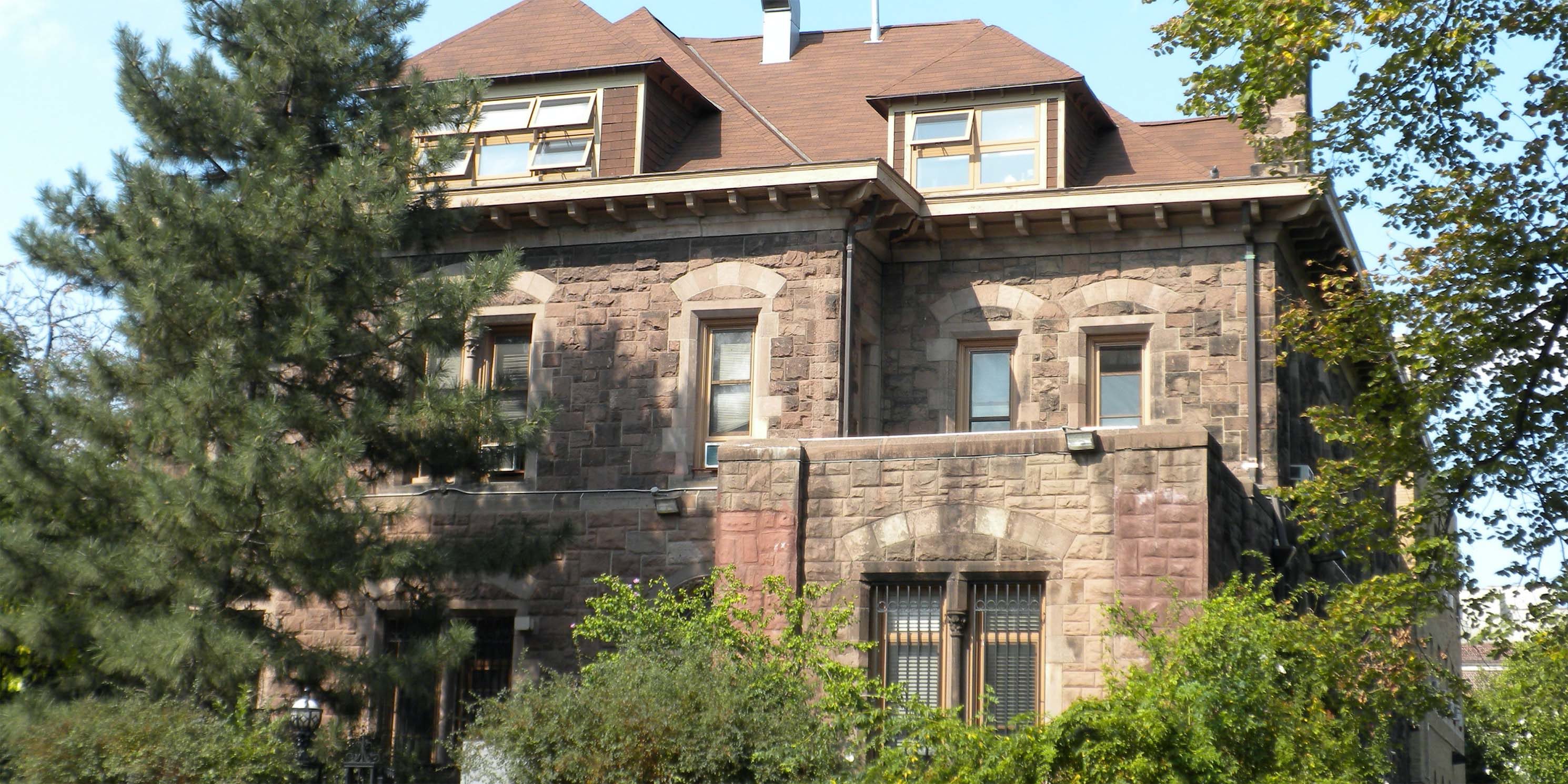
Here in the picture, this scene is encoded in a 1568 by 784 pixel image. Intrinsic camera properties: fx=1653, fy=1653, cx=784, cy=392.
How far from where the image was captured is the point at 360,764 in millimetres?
15133

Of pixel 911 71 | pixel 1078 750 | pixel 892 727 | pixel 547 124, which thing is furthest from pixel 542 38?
pixel 1078 750

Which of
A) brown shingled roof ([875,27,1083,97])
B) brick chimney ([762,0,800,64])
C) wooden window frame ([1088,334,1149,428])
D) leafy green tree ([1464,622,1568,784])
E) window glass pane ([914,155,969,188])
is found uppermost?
brick chimney ([762,0,800,64])

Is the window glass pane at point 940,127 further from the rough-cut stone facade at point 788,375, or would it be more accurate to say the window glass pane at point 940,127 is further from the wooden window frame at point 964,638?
the wooden window frame at point 964,638

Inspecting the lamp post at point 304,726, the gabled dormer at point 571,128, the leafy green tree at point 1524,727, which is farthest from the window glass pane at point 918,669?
the leafy green tree at point 1524,727

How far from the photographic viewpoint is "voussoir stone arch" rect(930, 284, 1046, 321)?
61.6 feet

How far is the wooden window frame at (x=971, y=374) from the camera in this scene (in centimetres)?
1869

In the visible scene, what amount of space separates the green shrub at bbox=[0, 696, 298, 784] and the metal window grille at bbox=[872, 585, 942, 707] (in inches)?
212

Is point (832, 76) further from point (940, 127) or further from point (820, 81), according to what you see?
point (940, 127)

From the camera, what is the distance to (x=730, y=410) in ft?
60.0

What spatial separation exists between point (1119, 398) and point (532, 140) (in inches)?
292

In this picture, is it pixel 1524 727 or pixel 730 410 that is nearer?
pixel 730 410

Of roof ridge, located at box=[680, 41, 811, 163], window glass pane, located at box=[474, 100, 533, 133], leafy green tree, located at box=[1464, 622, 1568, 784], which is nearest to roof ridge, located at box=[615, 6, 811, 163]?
roof ridge, located at box=[680, 41, 811, 163]

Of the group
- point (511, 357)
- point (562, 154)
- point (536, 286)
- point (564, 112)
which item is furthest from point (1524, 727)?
point (564, 112)

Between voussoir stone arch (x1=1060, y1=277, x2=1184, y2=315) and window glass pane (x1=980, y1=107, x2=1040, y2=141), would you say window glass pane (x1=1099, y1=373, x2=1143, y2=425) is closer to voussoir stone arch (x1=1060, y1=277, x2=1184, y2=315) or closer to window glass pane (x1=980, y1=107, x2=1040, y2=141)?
voussoir stone arch (x1=1060, y1=277, x2=1184, y2=315)
